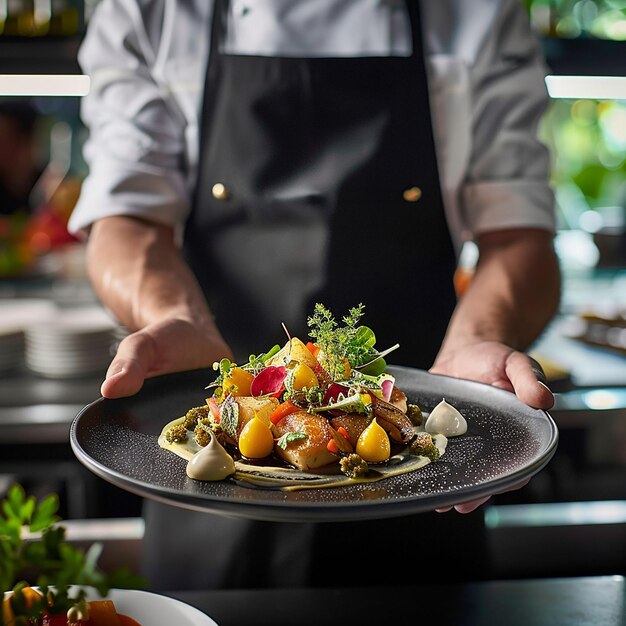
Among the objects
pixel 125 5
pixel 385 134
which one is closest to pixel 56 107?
pixel 125 5

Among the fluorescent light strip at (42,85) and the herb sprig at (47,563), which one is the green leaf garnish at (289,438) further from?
the fluorescent light strip at (42,85)

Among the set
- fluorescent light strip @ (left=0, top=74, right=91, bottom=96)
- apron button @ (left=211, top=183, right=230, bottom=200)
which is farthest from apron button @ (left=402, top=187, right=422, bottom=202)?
fluorescent light strip @ (left=0, top=74, right=91, bottom=96)

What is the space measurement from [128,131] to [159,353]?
0.78m

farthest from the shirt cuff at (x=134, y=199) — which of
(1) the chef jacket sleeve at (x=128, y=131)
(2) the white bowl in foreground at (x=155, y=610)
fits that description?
(2) the white bowl in foreground at (x=155, y=610)

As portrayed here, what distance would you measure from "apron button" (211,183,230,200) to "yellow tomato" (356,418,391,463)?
94 centimetres

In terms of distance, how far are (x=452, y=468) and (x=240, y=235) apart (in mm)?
1024

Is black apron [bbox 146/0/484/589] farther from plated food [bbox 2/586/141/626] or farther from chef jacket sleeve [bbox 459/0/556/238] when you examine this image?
plated food [bbox 2/586/141/626]

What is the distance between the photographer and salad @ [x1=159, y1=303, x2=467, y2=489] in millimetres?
1137

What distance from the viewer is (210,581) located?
1.86 metres

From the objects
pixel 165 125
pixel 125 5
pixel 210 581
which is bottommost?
pixel 210 581

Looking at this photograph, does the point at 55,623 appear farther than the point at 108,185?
No

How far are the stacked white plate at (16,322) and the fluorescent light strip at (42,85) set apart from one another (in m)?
0.72

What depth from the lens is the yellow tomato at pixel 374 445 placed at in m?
1.19

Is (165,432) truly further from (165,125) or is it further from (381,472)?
(165,125)
